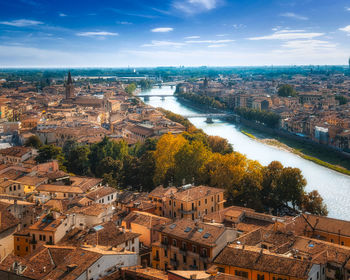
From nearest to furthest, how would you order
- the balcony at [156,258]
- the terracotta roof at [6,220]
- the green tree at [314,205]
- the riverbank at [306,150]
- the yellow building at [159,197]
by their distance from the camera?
the balcony at [156,258], the terracotta roof at [6,220], the yellow building at [159,197], the green tree at [314,205], the riverbank at [306,150]

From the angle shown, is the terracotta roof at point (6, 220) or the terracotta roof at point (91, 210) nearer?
the terracotta roof at point (6, 220)

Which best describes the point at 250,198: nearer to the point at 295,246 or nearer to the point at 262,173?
the point at 262,173

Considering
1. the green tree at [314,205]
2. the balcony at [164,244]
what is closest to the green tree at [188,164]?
the green tree at [314,205]

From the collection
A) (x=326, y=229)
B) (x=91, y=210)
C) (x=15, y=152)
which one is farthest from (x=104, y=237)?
(x=15, y=152)

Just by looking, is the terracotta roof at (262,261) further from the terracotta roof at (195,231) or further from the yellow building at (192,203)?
the yellow building at (192,203)

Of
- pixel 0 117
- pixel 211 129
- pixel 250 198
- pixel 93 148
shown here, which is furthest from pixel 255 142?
pixel 0 117

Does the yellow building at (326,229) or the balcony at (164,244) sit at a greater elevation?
the balcony at (164,244)

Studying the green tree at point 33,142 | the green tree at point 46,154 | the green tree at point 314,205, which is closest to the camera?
the green tree at point 314,205

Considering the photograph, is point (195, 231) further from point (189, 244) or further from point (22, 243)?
point (22, 243)
